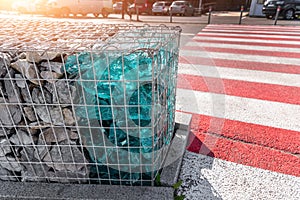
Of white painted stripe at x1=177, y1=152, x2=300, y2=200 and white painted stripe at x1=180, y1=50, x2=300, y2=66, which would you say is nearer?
white painted stripe at x1=177, y1=152, x2=300, y2=200

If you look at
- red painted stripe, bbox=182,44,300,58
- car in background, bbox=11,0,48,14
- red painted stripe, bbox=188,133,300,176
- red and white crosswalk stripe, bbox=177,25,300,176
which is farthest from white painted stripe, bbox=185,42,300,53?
car in background, bbox=11,0,48,14

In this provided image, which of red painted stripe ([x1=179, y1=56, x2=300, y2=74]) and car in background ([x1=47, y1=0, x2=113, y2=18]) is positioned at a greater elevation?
car in background ([x1=47, y1=0, x2=113, y2=18])

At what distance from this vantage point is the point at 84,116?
1.42 m

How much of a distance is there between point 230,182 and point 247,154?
0.46m

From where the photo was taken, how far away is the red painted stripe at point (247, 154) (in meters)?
1.92

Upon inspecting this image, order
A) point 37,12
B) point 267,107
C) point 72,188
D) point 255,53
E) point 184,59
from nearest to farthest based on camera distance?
point 72,188 < point 267,107 < point 184,59 < point 255,53 < point 37,12

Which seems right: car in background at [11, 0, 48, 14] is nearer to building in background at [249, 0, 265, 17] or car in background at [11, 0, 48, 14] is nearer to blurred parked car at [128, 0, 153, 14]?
blurred parked car at [128, 0, 153, 14]

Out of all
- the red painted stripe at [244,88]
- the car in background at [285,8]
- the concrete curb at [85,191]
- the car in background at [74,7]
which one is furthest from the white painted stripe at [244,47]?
the car in background at [74,7]

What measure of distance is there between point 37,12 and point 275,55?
57.4ft

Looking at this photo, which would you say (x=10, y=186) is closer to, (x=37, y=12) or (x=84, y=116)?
(x=84, y=116)

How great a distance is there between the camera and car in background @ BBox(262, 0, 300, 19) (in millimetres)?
13159

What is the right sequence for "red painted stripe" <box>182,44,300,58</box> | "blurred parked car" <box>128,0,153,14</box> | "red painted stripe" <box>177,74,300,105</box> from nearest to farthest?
"red painted stripe" <box>177,74,300,105</box>, "red painted stripe" <box>182,44,300,58</box>, "blurred parked car" <box>128,0,153,14</box>

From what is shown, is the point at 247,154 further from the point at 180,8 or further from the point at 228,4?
the point at 228,4

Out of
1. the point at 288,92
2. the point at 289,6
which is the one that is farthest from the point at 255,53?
the point at 289,6
